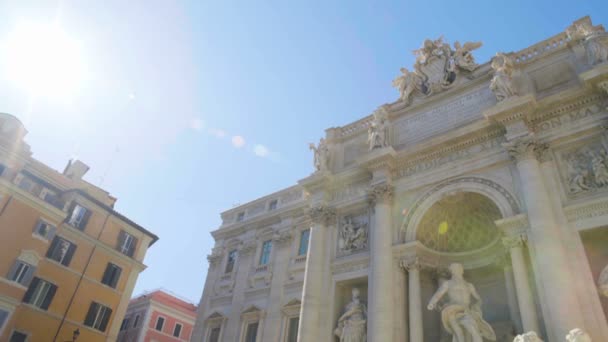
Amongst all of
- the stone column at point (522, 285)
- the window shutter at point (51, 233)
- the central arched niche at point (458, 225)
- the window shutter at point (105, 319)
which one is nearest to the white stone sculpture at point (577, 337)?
the stone column at point (522, 285)

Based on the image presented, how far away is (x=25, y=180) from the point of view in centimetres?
2681

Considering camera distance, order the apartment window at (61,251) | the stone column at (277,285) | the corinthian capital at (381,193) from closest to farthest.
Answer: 1. the corinthian capital at (381,193)
2. the stone column at (277,285)
3. the apartment window at (61,251)

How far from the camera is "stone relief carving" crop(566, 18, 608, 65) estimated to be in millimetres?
15297

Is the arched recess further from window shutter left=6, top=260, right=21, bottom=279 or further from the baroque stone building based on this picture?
window shutter left=6, top=260, right=21, bottom=279

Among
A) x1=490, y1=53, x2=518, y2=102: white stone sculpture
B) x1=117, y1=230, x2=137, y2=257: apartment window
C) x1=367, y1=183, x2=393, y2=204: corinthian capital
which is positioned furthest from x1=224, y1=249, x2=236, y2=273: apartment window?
x1=490, y1=53, x2=518, y2=102: white stone sculpture

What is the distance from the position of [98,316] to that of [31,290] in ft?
16.0

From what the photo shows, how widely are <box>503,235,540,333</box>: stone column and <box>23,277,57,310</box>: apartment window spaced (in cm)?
2501

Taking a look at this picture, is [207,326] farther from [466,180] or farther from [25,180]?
[466,180]

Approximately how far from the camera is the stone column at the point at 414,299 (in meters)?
15.1

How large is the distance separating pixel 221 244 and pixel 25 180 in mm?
12110

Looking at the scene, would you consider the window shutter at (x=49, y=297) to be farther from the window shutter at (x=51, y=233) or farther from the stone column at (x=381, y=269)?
the stone column at (x=381, y=269)

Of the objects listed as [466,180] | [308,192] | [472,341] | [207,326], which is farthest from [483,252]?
[207,326]

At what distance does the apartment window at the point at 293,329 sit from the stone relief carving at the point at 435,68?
11.5 metres

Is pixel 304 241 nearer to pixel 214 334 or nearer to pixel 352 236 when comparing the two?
pixel 352 236
